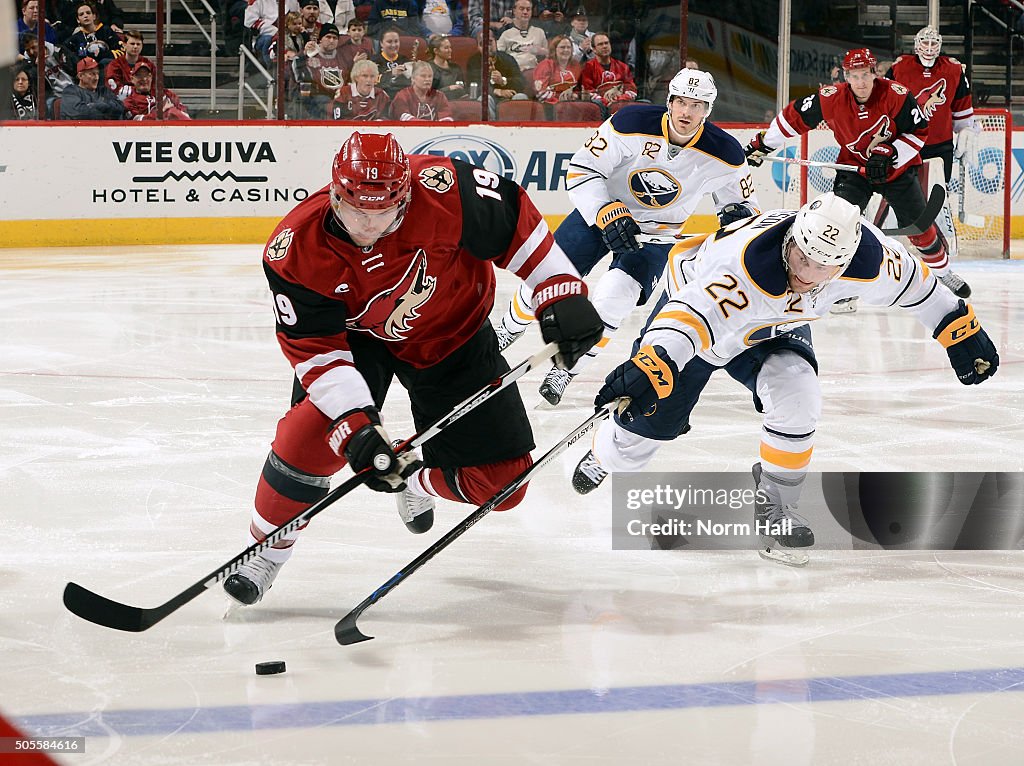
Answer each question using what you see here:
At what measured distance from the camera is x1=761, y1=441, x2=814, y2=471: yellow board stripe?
295 cm

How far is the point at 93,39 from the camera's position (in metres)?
9.07

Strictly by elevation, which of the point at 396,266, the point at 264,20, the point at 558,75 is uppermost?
the point at 264,20

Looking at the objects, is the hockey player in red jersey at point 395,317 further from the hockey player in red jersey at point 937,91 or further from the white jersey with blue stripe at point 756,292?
the hockey player in red jersey at point 937,91

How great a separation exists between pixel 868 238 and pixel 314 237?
3.86 feet

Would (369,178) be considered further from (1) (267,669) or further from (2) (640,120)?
(2) (640,120)

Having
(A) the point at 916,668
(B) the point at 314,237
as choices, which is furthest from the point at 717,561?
(B) the point at 314,237

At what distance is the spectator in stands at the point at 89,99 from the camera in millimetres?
8852

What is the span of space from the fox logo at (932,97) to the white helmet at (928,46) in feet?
0.41

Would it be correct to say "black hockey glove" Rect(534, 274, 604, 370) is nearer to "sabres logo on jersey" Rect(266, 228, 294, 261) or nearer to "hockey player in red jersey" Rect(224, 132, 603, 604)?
"hockey player in red jersey" Rect(224, 132, 603, 604)

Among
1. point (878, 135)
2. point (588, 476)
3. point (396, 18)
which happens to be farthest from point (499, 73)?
point (588, 476)

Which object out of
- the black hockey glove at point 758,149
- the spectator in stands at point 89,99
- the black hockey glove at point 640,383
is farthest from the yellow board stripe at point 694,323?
the spectator in stands at point 89,99

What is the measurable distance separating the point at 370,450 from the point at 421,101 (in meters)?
7.29

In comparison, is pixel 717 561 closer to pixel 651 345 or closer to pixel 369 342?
pixel 651 345

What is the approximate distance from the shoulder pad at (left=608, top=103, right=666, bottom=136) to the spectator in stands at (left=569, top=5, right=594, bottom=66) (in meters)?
5.00
